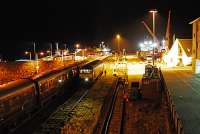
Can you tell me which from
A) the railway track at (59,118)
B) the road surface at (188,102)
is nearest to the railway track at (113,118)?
the railway track at (59,118)

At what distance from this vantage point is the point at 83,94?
1310 inches

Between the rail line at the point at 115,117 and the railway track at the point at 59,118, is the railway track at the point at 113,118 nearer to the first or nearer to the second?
the rail line at the point at 115,117

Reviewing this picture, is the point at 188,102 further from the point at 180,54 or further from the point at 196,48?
the point at 180,54

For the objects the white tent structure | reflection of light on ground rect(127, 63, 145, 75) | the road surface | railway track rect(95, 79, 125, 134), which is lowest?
railway track rect(95, 79, 125, 134)

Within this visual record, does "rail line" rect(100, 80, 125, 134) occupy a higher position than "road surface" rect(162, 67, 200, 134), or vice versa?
"road surface" rect(162, 67, 200, 134)

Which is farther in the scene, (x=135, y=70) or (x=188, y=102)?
(x=135, y=70)

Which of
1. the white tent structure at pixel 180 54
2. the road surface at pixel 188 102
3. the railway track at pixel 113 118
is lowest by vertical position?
the railway track at pixel 113 118

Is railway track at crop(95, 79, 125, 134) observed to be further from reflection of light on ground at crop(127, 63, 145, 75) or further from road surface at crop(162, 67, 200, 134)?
reflection of light on ground at crop(127, 63, 145, 75)

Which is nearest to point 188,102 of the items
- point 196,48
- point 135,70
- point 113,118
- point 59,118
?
point 113,118

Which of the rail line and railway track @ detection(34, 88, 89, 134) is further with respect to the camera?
the rail line

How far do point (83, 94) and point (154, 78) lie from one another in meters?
7.69

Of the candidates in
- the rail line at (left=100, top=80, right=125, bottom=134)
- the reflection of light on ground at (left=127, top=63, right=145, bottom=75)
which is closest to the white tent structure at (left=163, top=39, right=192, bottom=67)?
the reflection of light on ground at (left=127, top=63, right=145, bottom=75)

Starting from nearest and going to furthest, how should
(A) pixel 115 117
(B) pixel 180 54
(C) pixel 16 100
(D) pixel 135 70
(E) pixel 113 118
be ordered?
1. (C) pixel 16 100
2. (E) pixel 113 118
3. (A) pixel 115 117
4. (D) pixel 135 70
5. (B) pixel 180 54

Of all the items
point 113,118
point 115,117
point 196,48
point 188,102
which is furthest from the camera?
point 196,48
